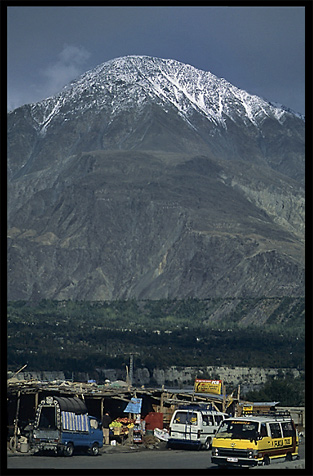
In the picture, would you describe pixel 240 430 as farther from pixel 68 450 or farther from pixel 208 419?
pixel 68 450

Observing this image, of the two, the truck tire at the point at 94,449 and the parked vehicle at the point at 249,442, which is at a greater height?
the parked vehicle at the point at 249,442

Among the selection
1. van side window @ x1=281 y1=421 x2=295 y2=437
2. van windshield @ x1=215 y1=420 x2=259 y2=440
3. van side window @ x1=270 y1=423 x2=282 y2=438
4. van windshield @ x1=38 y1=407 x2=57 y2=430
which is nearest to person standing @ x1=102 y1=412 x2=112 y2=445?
van windshield @ x1=38 y1=407 x2=57 y2=430

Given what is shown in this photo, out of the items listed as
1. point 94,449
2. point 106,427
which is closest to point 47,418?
point 94,449

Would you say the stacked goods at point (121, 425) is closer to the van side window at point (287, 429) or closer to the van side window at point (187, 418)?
the van side window at point (187, 418)

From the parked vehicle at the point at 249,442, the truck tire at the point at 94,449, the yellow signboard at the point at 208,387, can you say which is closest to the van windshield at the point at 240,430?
the parked vehicle at the point at 249,442

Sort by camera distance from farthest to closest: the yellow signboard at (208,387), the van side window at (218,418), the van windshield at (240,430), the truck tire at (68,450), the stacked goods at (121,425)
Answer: the yellow signboard at (208,387) < the stacked goods at (121,425) < the van side window at (218,418) < the truck tire at (68,450) < the van windshield at (240,430)

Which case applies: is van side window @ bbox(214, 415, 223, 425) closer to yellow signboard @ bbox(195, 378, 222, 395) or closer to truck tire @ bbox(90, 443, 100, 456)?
truck tire @ bbox(90, 443, 100, 456)
